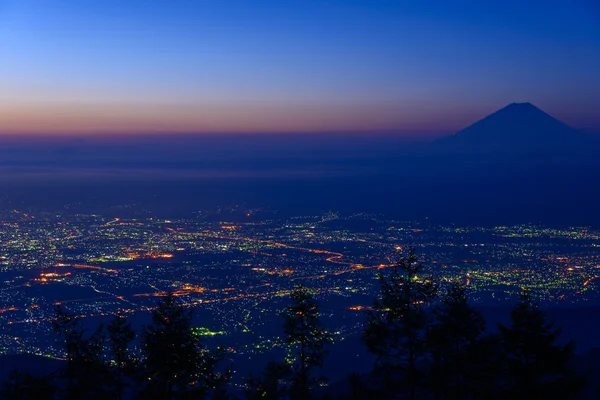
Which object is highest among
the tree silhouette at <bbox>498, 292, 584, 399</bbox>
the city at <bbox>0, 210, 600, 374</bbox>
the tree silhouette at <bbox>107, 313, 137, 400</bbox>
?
the tree silhouette at <bbox>498, 292, 584, 399</bbox>

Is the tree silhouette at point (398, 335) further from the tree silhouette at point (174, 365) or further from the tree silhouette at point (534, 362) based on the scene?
the tree silhouette at point (174, 365)

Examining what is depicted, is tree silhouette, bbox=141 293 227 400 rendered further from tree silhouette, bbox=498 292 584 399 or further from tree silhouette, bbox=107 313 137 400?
tree silhouette, bbox=498 292 584 399

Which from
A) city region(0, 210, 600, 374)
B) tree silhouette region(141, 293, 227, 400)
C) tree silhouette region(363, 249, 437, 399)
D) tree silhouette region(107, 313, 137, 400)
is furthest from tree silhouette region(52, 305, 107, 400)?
city region(0, 210, 600, 374)

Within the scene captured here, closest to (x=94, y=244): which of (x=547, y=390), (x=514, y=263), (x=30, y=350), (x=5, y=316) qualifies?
(x=5, y=316)

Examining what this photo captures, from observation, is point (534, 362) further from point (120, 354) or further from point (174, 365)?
point (120, 354)

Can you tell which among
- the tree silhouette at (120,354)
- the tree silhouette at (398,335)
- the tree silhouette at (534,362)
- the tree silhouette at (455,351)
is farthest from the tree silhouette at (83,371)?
the tree silhouette at (534,362)

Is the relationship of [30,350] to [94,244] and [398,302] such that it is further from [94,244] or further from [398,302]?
[94,244]
